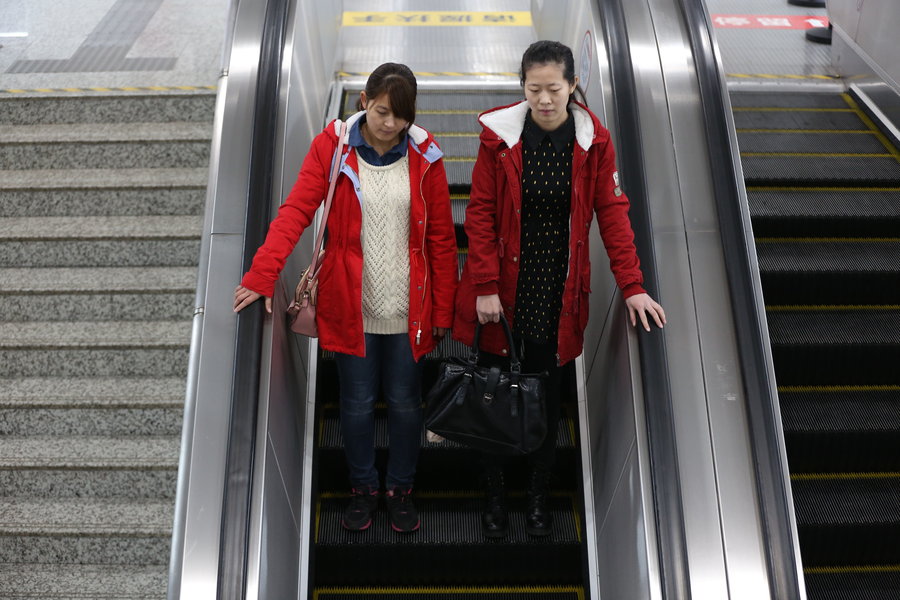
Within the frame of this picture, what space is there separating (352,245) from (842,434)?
2.24m

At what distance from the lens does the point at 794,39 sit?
22.1 ft

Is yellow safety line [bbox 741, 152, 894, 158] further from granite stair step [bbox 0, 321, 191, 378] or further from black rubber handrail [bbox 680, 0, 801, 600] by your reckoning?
granite stair step [bbox 0, 321, 191, 378]

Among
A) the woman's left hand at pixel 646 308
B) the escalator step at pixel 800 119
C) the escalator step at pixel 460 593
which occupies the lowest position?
the escalator step at pixel 460 593

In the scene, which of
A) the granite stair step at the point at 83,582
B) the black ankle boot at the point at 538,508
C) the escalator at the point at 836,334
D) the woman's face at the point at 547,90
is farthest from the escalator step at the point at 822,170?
the granite stair step at the point at 83,582

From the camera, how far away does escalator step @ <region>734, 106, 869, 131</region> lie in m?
5.23

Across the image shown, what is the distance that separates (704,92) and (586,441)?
1.40 meters

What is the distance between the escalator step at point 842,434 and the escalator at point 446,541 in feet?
3.21

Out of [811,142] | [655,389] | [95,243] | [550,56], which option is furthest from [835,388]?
[95,243]

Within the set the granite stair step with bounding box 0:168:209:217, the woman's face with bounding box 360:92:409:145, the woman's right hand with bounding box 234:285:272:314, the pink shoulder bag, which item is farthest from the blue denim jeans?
the granite stair step with bounding box 0:168:209:217

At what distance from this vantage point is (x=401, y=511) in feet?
10.6

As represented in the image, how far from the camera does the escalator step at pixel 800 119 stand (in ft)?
17.1

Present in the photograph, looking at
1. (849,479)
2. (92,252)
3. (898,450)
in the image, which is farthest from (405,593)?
(92,252)

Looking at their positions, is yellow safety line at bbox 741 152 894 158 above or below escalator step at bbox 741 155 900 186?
above

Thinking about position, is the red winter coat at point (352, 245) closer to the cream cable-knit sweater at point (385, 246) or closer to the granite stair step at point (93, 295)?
the cream cable-knit sweater at point (385, 246)
